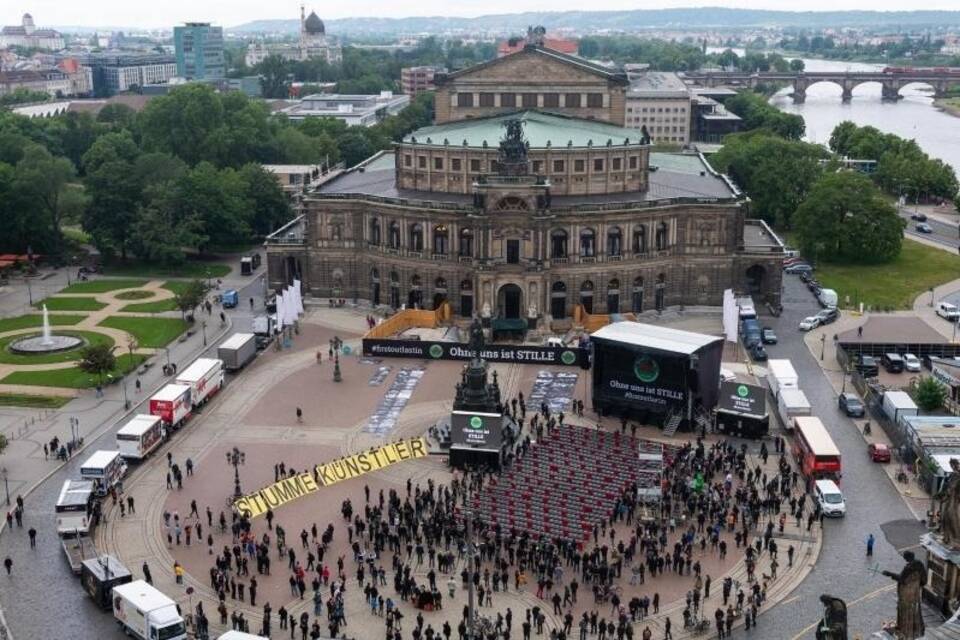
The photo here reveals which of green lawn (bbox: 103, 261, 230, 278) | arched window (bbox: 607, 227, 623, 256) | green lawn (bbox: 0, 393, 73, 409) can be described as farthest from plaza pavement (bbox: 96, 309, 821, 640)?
green lawn (bbox: 103, 261, 230, 278)

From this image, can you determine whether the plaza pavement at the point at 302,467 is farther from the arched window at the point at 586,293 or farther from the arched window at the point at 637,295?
the arched window at the point at 637,295

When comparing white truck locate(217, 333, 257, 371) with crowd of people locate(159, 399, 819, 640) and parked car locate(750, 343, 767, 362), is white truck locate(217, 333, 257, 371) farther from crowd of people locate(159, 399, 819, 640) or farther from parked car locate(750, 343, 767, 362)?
parked car locate(750, 343, 767, 362)

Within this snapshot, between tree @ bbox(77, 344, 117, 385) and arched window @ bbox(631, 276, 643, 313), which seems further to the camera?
arched window @ bbox(631, 276, 643, 313)

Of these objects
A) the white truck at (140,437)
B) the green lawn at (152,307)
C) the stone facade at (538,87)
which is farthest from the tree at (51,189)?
the white truck at (140,437)

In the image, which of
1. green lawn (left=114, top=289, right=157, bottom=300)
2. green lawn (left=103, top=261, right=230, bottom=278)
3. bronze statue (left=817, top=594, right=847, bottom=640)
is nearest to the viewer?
bronze statue (left=817, top=594, right=847, bottom=640)

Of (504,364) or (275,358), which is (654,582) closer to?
(504,364)

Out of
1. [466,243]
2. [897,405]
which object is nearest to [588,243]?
[466,243]
